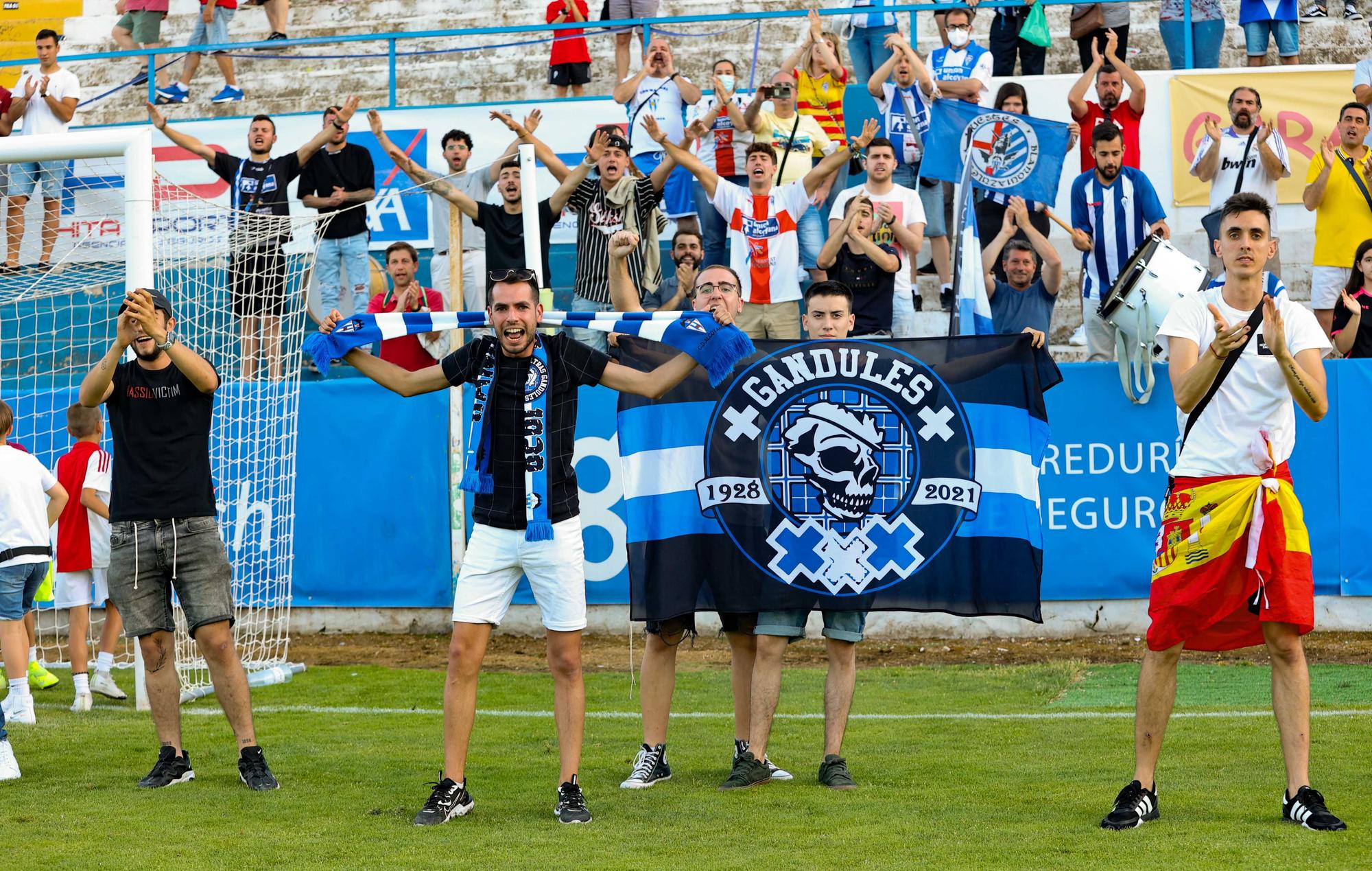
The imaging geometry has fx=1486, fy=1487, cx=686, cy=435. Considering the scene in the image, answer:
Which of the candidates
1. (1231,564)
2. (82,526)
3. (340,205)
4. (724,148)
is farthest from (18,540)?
(724,148)

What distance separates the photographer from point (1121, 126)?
42.8 feet

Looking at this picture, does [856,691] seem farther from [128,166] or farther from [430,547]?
[128,166]

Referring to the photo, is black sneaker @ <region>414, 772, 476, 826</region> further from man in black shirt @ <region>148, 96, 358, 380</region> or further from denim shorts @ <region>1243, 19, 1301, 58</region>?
denim shorts @ <region>1243, 19, 1301, 58</region>

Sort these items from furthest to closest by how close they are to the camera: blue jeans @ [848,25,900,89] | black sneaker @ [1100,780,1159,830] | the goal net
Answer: blue jeans @ [848,25,900,89], the goal net, black sneaker @ [1100,780,1159,830]

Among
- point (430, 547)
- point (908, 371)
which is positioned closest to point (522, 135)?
point (430, 547)

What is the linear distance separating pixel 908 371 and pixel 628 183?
14.7 feet

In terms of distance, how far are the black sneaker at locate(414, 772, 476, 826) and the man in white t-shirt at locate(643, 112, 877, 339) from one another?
5.94 m

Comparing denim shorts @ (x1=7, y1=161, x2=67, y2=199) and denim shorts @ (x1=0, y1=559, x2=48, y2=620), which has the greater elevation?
denim shorts @ (x1=7, y1=161, x2=67, y2=199)

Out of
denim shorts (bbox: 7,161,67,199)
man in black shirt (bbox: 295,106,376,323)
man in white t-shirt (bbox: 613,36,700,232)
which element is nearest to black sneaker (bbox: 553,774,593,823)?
man in black shirt (bbox: 295,106,376,323)

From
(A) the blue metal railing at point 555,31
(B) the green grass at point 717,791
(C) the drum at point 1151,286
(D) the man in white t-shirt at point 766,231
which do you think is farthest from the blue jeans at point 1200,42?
(B) the green grass at point 717,791

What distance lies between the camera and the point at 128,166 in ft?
26.6

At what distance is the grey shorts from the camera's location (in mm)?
6719

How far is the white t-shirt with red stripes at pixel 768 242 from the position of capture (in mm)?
11578

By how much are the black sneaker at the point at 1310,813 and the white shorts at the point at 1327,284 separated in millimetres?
7436
